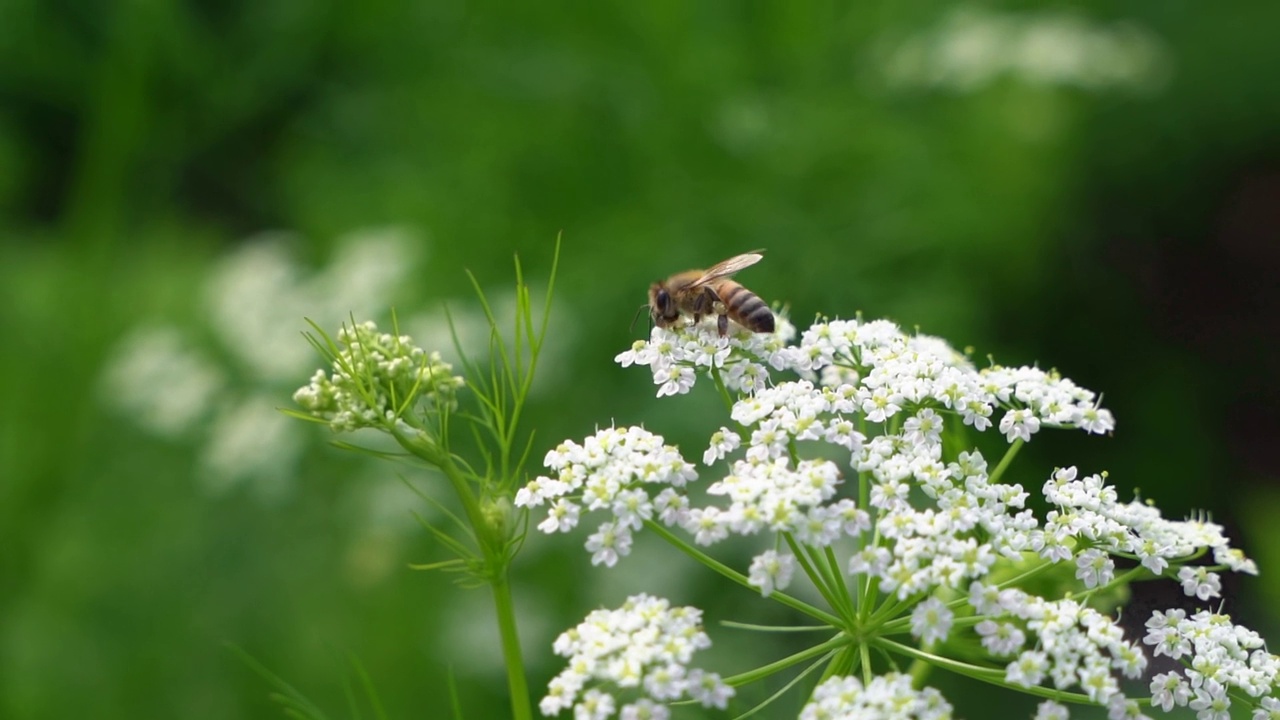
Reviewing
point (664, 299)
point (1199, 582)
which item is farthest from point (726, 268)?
point (1199, 582)

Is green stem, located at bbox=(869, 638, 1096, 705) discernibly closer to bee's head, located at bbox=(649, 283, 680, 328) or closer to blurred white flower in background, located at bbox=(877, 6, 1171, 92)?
bee's head, located at bbox=(649, 283, 680, 328)

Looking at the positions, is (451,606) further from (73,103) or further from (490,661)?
(73,103)

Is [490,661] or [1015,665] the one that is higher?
[490,661]

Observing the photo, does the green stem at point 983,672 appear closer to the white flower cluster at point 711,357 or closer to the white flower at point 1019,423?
the white flower at point 1019,423

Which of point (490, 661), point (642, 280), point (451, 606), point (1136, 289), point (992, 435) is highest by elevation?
point (1136, 289)

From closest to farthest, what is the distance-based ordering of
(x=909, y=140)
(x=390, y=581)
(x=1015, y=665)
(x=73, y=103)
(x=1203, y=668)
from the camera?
(x=1015, y=665) < (x=1203, y=668) < (x=390, y=581) < (x=909, y=140) < (x=73, y=103)

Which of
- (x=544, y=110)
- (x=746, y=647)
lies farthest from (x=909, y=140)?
→ (x=746, y=647)

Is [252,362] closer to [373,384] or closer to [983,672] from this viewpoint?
[373,384]
